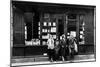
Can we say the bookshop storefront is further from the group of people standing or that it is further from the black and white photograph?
the group of people standing

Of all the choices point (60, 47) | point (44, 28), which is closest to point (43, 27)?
point (44, 28)

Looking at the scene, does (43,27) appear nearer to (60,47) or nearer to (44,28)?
(44,28)

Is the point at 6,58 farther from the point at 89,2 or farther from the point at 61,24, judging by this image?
the point at 61,24

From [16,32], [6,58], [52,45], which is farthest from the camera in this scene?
[16,32]

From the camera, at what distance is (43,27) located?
5.55 m

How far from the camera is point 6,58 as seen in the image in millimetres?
1021

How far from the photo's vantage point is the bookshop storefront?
17.2 feet

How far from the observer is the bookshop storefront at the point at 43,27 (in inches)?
206

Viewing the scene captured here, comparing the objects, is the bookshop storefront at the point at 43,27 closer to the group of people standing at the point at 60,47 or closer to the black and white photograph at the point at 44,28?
the black and white photograph at the point at 44,28

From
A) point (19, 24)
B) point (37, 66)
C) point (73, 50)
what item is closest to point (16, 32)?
point (19, 24)

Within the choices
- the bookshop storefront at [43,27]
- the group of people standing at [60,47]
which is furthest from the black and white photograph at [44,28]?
the group of people standing at [60,47]

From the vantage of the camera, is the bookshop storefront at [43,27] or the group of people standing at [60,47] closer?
the group of people standing at [60,47]

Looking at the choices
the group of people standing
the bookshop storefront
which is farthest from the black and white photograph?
the group of people standing
